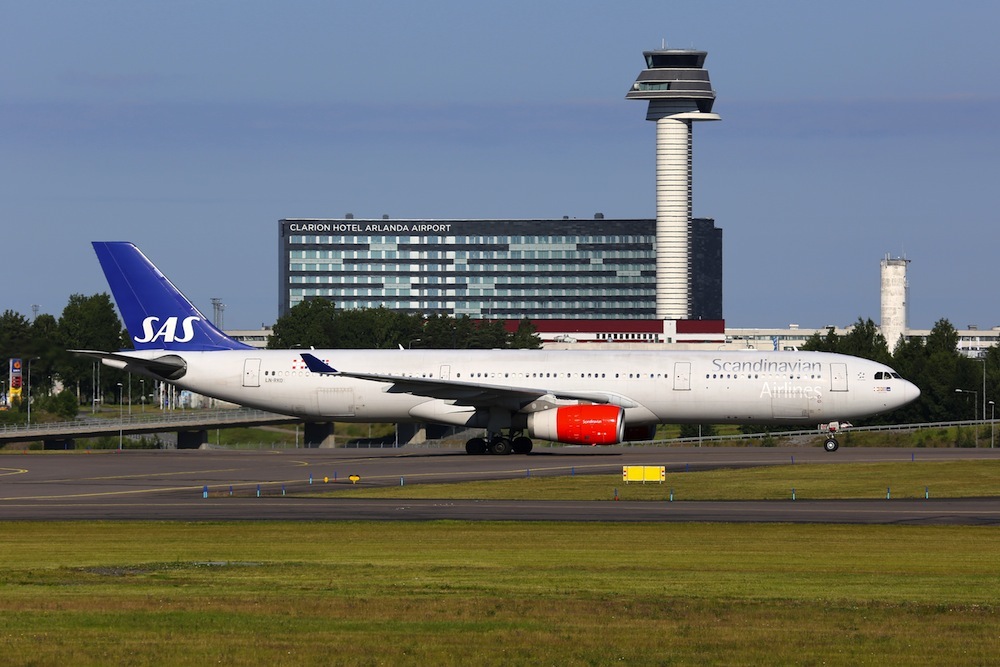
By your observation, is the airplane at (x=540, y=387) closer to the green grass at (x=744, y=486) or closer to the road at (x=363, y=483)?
the road at (x=363, y=483)

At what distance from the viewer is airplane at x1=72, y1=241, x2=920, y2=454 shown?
Result: 194 feet

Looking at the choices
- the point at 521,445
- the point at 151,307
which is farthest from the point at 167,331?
the point at 521,445

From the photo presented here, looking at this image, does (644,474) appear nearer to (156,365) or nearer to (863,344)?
(156,365)

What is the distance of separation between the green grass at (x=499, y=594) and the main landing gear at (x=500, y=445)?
92.4ft

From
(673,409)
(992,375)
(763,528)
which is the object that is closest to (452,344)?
(992,375)

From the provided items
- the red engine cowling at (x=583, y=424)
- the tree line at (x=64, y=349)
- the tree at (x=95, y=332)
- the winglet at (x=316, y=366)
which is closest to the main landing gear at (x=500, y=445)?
the red engine cowling at (x=583, y=424)

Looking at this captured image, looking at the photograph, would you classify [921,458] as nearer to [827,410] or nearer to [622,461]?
[827,410]

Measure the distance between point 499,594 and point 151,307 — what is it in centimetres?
4468

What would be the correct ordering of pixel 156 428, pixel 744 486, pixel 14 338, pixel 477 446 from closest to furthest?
pixel 744 486 → pixel 477 446 → pixel 14 338 → pixel 156 428

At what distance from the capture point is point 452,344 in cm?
16800

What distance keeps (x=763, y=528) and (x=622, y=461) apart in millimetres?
24033

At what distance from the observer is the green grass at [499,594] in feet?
58.9

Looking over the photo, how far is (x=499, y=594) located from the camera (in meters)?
22.5

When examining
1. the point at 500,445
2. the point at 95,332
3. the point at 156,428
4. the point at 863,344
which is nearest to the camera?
the point at 500,445
